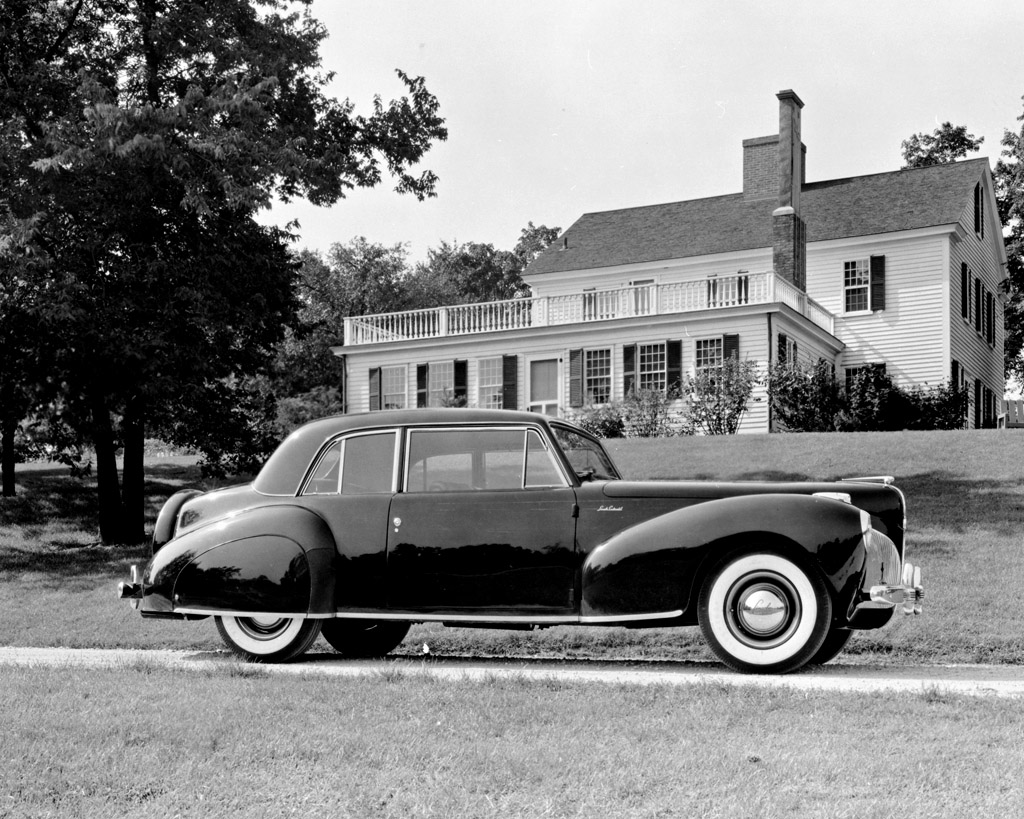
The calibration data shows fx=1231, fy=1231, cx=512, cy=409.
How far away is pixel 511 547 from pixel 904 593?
8.31 feet

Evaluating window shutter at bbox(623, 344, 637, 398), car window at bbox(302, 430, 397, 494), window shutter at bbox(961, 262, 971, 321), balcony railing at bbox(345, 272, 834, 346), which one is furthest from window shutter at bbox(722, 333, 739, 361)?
car window at bbox(302, 430, 397, 494)

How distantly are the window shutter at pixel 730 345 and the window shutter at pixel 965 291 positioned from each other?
10.4m

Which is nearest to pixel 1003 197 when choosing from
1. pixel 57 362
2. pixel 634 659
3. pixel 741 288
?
pixel 741 288

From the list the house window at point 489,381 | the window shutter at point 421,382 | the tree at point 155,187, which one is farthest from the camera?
the window shutter at point 421,382

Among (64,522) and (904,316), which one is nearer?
(64,522)

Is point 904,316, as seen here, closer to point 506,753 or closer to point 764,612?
point 764,612

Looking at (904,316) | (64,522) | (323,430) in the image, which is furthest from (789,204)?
(323,430)

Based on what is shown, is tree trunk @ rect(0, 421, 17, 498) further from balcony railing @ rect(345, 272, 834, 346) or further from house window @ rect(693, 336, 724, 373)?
house window @ rect(693, 336, 724, 373)

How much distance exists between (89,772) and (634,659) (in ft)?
17.5

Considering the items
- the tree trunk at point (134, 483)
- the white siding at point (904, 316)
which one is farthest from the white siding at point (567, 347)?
the tree trunk at point (134, 483)

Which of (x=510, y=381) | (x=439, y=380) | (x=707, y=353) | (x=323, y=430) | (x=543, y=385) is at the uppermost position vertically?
(x=707, y=353)

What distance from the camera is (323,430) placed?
9.12 metres

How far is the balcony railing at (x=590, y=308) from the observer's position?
112ft

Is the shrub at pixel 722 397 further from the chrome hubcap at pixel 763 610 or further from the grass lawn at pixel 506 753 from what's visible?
the grass lawn at pixel 506 753
